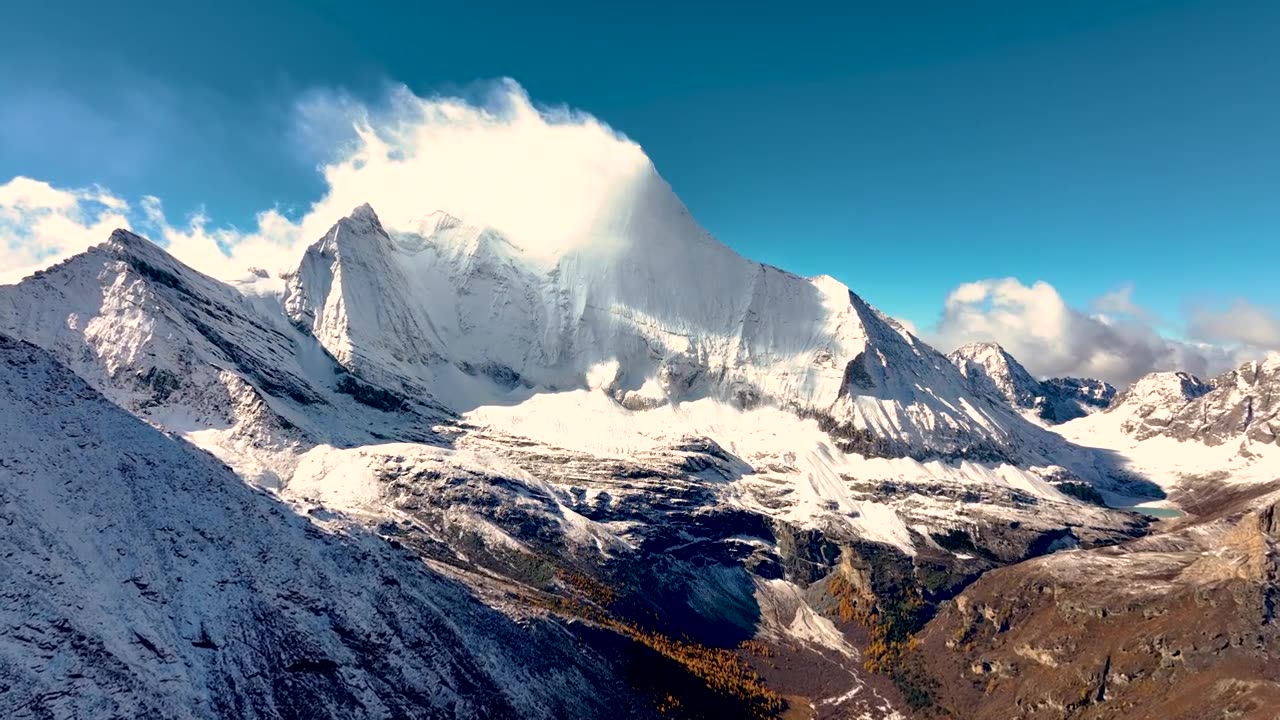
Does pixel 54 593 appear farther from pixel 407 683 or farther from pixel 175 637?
pixel 407 683

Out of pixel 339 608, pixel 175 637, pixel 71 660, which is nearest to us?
pixel 71 660

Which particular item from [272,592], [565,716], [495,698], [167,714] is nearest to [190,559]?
[272,592]

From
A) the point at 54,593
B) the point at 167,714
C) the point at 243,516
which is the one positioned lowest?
the point at 167,714

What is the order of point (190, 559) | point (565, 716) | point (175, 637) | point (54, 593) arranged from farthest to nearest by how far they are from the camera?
point (565, 716) < point (190, 559) < point (175, 637) < point (54, 593)

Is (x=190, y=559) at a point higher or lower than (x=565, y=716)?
higher

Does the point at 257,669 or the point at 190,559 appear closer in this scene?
the point at 257,669

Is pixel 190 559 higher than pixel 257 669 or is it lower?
higher

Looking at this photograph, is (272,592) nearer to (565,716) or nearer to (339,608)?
(339,608)

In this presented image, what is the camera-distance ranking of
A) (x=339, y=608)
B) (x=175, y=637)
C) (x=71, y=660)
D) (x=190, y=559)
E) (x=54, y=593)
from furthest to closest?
1. (x=339, y=608)
2. (x=190, y=559)
3. (x=175, y=637)
4. (x=54, y=593)
5. (x=71, y=660)

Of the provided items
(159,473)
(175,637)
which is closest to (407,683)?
(175,637)
